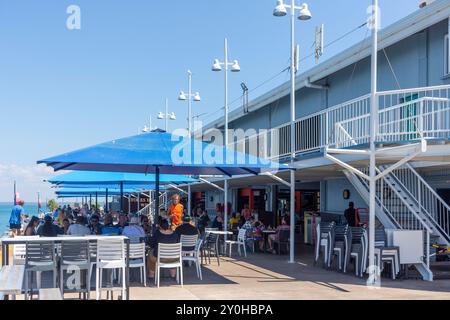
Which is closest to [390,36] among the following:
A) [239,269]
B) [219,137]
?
[239,269]

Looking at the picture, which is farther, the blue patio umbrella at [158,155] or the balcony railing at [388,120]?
the balcony railing at [388,120]

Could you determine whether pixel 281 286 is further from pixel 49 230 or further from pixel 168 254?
pixel 49 230

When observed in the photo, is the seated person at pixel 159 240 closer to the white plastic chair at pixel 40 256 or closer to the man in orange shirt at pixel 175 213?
the white plastic chair at pixel 40 256

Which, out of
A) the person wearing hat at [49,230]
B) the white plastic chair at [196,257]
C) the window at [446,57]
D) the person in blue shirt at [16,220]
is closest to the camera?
the white plastic chair at [196,257]

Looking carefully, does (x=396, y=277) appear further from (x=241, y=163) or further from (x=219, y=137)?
(x=219, y=137)

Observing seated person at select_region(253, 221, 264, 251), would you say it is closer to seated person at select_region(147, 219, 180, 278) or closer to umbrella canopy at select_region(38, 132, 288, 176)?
umbrella canopy at select_region(38, 132, 288, 176)

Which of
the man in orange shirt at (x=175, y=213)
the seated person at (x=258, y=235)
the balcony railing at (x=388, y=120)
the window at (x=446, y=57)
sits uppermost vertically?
the window at (x=446, y=57)

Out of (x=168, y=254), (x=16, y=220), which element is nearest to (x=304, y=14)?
(x=168, y=254)

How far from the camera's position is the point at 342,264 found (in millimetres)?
11711

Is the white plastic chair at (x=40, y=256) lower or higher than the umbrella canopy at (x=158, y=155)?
lower

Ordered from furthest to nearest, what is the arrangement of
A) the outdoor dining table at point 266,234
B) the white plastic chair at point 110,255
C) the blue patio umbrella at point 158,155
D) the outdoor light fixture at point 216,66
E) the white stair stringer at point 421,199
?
the outdoor light fixture at point 216,66, the outdoor dining table at point 266,234, the white stair stringer at point 421,199, the blue patio umbrella at point 158,155, the white plastic chair at point 110,255

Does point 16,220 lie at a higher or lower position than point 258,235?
higher

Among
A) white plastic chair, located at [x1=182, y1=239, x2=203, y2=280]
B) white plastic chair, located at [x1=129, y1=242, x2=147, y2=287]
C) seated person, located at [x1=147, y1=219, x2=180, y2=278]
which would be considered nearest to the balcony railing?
white plastic chair, located at [x1=182, y1=239, x2=203, y2=280]

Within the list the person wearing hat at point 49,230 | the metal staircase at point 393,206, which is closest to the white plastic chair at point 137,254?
the person wearing hat at point 49,230
